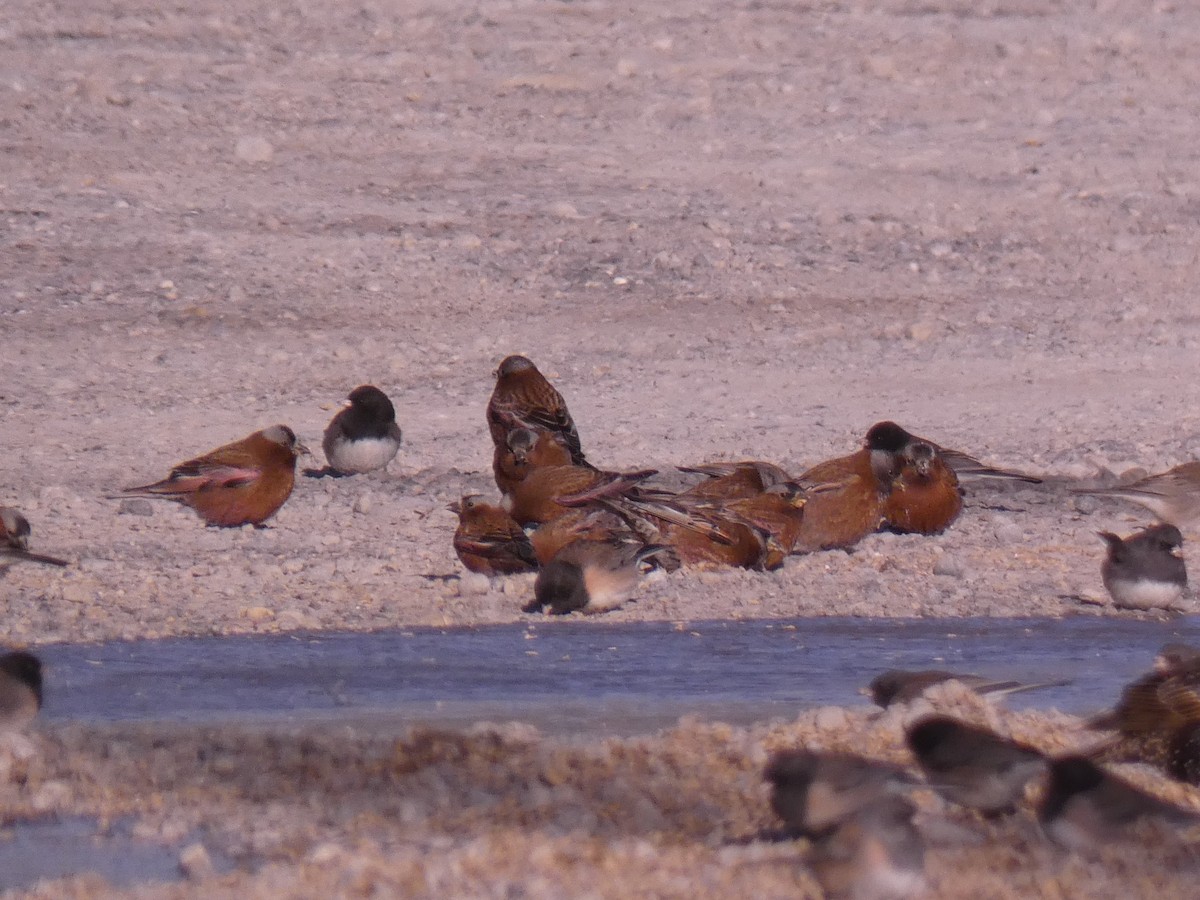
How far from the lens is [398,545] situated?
9.13 m

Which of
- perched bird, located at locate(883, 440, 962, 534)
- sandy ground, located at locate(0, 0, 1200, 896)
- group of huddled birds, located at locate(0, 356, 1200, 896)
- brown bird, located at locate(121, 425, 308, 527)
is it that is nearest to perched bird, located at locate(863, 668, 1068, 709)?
group of huddled birds, located at locate(0, 356, 1200, 896)

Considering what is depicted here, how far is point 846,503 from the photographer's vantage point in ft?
29.5

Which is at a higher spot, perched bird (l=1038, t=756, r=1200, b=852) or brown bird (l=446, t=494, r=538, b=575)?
perched bird (l=1038, t=756, r=1200, b=852)

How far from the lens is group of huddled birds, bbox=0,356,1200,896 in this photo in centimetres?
463

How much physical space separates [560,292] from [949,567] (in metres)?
6.70

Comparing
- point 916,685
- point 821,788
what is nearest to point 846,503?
point 916,685

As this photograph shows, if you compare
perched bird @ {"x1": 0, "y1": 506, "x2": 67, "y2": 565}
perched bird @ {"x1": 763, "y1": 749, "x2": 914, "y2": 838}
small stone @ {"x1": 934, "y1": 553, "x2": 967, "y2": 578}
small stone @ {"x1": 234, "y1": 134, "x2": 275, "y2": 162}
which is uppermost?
Answer: small stone @ {"x1": 234, "y1": 134, "x2": 275, "y2": 162}

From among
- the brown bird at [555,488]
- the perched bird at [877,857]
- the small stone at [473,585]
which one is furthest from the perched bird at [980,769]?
the brown bird at [555,488]

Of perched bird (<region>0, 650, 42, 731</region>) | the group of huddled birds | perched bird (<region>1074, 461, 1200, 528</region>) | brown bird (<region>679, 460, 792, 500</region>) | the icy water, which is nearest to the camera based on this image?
the group of huddled birds

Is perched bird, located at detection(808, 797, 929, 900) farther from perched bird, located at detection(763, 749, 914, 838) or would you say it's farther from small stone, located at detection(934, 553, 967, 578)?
small stone, located at detection(934, 553, 967, 578)

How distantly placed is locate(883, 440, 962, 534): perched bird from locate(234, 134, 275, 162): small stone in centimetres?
879

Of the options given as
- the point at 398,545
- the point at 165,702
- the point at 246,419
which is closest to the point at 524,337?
the point at 246,419

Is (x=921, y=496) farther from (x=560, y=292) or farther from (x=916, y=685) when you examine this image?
(x=560, y=292)

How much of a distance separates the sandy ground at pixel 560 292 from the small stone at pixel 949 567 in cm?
1
